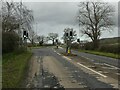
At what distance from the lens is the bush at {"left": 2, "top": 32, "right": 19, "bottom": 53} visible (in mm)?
33081

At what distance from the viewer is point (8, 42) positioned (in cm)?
3478

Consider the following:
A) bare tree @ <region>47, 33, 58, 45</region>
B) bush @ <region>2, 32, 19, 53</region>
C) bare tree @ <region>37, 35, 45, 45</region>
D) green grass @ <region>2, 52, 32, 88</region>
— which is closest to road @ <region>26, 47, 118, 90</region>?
green grass @ <region>2, 52, 32, 88</region>

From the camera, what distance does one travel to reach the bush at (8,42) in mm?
33081

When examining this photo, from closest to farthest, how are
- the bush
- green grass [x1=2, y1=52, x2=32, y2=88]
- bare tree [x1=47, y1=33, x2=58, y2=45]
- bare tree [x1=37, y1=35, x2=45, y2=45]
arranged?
1. green grass [x1=2, y1=52, x2=32, y2=88]
2. the bush
3. bare tree [x1=37, y1=35, x2=45, y2=45]
4. bare tree [x1=47, y1=33, x2=58, y2=45]

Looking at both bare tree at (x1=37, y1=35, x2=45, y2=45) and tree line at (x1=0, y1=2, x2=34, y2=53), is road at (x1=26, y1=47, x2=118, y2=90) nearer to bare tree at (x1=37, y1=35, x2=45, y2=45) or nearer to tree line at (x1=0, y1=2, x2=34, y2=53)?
tree line at (x1=0, y1=2, x2=34, y2=53)

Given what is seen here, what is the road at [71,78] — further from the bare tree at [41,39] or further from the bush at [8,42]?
the bare tree at [41,39]

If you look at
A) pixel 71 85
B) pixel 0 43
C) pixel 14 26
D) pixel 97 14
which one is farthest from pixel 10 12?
pixel 71 85

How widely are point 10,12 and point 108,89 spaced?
3797 cm

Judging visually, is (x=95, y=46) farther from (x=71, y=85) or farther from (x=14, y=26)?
(x=71, y=85)

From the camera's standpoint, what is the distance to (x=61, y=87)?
1069 cm

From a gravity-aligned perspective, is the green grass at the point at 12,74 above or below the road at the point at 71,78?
above

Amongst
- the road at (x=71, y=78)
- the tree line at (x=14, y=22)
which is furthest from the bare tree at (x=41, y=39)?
the road at (x=71, y=78)

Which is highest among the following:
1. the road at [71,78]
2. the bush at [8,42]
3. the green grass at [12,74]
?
the bush at [8,42]

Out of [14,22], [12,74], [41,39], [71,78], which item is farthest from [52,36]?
[71,78]
